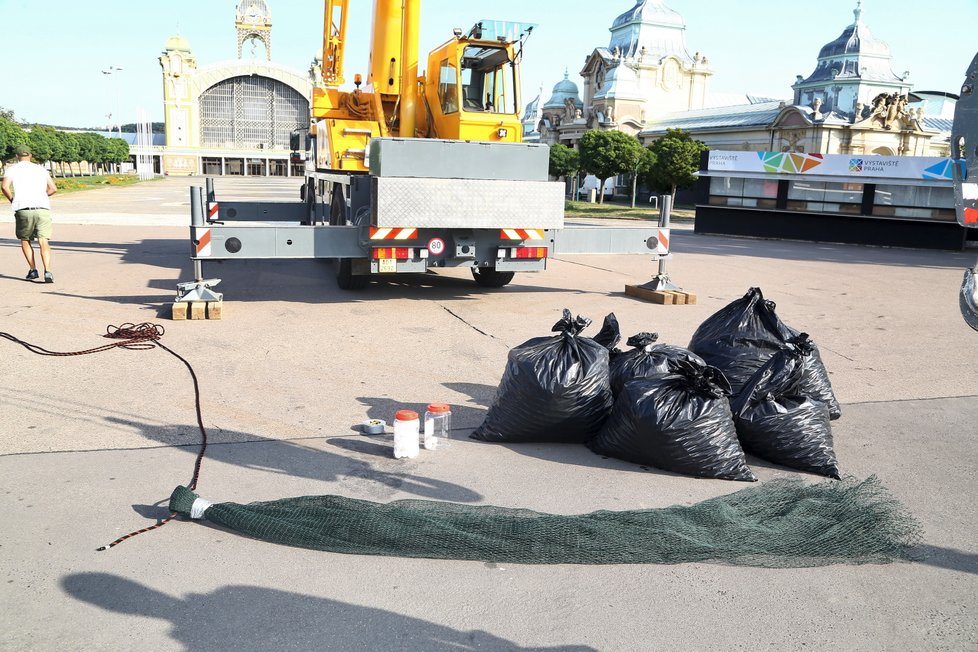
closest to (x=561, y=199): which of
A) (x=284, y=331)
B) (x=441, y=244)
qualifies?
(x=441, y=244)

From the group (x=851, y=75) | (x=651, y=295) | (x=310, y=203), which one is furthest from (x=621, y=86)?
(x=651, y=295)

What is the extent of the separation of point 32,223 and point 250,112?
115876 mm

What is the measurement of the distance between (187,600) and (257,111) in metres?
124

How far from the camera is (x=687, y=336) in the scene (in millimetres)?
8500

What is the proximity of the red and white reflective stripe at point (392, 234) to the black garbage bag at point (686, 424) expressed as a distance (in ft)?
16.6

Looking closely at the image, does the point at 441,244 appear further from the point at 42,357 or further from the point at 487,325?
the point at 42,357

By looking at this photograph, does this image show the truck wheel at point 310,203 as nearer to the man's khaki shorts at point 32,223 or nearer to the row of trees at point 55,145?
the man's khaki shorts at point 32,223

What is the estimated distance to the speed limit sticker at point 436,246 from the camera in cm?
944

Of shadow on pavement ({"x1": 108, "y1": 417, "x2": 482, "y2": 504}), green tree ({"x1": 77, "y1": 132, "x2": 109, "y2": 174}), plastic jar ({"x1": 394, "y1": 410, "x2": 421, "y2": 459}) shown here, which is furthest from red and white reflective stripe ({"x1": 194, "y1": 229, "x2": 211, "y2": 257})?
green tree ({"x1": 77, "y1": 132, "x2": 109, "y2": 174})

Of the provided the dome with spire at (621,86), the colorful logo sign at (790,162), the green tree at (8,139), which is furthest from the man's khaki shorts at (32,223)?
the dome with spire at (621,86)

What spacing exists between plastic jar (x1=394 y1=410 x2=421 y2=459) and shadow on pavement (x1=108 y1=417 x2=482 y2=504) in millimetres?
77

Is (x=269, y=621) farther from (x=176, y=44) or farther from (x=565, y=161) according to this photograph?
(x=176, y=44)

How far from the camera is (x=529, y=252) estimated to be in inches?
393

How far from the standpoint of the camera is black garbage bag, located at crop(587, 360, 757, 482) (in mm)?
4516
